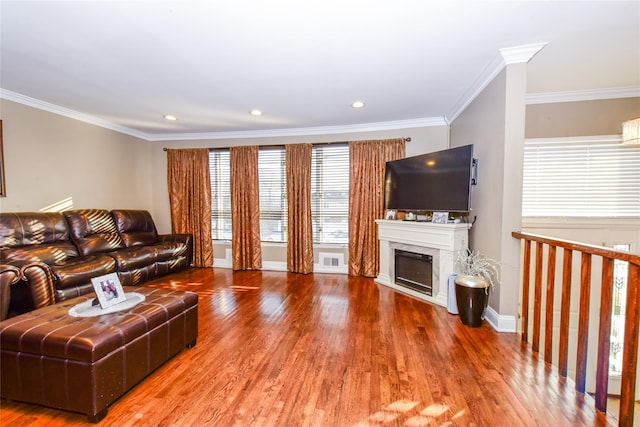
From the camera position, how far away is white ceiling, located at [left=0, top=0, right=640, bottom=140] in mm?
1829

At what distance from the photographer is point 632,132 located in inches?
108

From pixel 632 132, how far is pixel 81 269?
602 cm

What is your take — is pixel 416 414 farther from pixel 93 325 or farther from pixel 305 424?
pixel 93 325

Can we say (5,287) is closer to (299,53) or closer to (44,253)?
(44,253)

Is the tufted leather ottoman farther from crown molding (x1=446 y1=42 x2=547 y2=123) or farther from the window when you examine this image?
crown molding (x1=446 y1=42 x2=547 y2=123)

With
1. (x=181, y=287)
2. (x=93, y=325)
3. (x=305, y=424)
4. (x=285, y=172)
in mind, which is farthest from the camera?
(x=285, y=172)

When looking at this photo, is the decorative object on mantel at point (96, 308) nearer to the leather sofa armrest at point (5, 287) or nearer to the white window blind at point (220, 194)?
the leather sofa armrest at point (5, 287)

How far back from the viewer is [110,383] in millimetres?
1503

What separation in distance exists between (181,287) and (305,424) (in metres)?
2.99

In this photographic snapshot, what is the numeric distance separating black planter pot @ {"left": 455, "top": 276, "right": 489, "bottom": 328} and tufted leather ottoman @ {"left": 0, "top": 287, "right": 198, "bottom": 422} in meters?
2.68

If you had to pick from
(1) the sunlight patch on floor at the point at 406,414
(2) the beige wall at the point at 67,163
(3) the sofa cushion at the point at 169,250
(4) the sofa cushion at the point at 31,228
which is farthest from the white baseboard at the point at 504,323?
(2) the beige wall at the point at 67,163

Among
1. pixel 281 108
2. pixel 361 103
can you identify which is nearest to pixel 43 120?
pixel 281 108

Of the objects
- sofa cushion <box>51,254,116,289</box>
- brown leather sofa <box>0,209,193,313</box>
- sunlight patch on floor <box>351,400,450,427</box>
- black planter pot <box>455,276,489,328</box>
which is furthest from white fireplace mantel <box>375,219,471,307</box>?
sofa cushion <box>51,254,116,289</box>

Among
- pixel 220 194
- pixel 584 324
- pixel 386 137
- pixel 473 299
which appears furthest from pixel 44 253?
pixel 584 324
